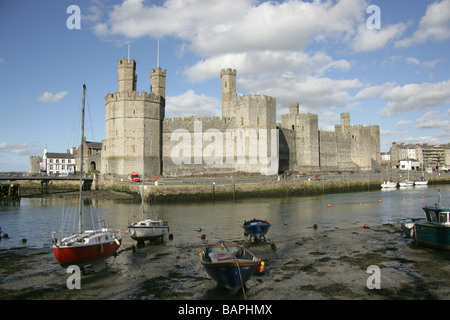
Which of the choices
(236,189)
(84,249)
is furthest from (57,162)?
(84,249)

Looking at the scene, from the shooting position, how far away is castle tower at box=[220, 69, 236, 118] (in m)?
48.9

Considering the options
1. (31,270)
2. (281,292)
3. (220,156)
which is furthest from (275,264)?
(220,156)

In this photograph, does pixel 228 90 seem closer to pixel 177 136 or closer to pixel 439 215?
pixel 177 136

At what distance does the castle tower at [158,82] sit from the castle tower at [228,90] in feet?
31.3

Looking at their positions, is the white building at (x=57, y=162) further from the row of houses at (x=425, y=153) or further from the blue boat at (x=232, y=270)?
the row of houses at (x=425, y=153)

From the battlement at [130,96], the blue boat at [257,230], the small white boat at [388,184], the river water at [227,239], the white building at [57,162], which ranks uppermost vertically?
the battlement at [130,96]

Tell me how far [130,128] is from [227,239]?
2596 cm

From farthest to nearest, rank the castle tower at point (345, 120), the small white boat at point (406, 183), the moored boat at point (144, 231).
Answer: the castle tower at point (345, 120)
the small white boat at point (406, 183)
the moored boat at point (144, 231)

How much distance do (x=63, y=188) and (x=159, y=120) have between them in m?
15.8

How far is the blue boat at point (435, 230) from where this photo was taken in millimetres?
12203

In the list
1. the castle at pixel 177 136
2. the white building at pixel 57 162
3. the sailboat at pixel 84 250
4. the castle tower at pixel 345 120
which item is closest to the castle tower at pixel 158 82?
the castle at pixel 177 136

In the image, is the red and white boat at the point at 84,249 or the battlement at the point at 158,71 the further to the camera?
the battlement at the point at 158,71
